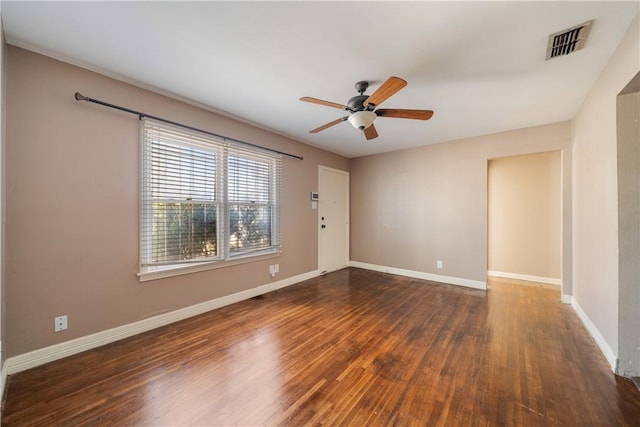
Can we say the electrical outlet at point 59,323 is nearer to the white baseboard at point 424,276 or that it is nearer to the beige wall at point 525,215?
the white baseboard at point 424,276

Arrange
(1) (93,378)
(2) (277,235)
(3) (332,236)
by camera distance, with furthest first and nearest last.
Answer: (3) (332,236) < (2) (277,235) < (1) (93,378)

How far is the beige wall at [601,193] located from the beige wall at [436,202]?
0.57 meters

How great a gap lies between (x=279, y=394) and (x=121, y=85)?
2.95 m

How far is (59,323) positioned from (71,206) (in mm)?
947

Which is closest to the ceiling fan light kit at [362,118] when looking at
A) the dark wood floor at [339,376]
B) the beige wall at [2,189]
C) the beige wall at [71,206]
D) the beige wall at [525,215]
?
the beige wall at [71,206]

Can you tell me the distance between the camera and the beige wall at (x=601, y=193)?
6.03 feet

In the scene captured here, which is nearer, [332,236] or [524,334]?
[524,334]

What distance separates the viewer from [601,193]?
7.15 ft

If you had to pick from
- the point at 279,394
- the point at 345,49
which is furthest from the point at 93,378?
the point at 345,49

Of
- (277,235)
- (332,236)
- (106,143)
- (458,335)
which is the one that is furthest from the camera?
(332,236)

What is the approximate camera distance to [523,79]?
2.27 m

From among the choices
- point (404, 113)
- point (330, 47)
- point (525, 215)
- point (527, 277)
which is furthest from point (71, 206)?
point (527, 277)

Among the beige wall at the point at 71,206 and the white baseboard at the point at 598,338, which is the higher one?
the beige wall at the point at 71,206

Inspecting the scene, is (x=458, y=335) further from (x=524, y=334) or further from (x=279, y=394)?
(x=279, y=394)
